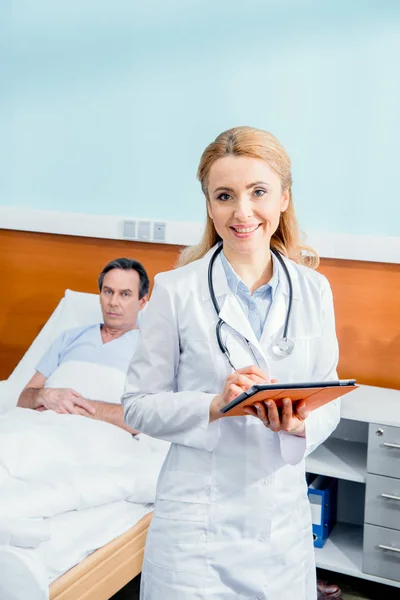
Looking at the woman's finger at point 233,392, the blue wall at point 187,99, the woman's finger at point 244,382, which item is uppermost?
the blue wall at point 187,99

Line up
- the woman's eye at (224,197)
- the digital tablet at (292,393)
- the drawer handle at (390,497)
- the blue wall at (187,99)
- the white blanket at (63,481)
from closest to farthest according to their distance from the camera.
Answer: the digital tablet at (292,393), the woman's eye at (224,197), the white blanket at (63,481), the drawer handle at (390,497), the blue wall at (187,99)

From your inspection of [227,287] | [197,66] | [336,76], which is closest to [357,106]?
[336,76]

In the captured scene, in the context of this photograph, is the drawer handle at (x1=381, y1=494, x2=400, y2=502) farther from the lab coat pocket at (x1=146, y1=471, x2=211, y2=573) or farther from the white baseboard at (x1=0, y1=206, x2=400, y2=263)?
the lab coat pocket at (x1=146, y1=471, x2=211, y2=573)

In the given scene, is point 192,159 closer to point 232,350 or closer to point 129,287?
point 129,287

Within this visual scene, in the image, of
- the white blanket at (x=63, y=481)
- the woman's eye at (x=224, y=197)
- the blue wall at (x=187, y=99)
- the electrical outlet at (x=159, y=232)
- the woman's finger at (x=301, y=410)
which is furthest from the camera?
the electrical outlet at (x=159, y=232)

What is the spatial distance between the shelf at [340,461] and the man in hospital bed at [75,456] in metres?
0.56

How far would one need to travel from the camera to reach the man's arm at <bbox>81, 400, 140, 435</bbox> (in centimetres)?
278

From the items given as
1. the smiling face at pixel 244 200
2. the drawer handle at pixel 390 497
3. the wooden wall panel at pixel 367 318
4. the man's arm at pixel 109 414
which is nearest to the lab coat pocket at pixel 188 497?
the smiling face at pixel 244 200

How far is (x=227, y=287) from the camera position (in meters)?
1.47

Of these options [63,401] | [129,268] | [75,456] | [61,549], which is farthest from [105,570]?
[129,268]

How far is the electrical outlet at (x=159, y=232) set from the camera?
11.3 feet

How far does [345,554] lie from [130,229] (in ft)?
5.15

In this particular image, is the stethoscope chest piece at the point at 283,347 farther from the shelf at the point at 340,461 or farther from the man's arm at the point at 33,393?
the man's arm at the point at 33,393

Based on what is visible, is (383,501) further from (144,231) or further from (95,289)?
(95,289)
